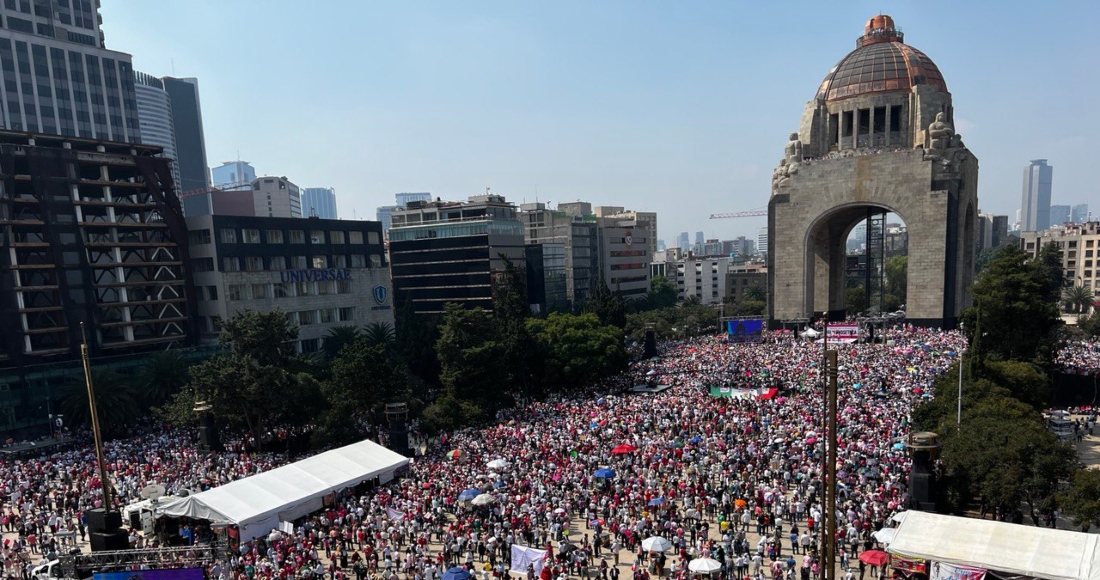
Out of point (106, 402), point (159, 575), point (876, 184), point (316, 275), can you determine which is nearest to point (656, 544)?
point (159, 575)

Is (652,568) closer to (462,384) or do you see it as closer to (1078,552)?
(1078,552)

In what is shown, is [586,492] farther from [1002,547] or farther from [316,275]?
[316,275]

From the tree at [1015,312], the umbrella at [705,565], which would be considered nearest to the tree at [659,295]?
the tree at [1015,312]

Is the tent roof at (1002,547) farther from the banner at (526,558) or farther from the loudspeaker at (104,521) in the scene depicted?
the loudspeaker at (104,521)

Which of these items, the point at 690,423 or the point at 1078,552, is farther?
the point at 690,423

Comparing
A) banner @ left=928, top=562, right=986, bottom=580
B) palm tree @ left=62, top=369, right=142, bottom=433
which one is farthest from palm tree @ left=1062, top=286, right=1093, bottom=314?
palm tree @ left=62, top=369, right=142, bottom=433

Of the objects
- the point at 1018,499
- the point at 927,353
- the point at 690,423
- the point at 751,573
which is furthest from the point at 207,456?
the point at 927,353
